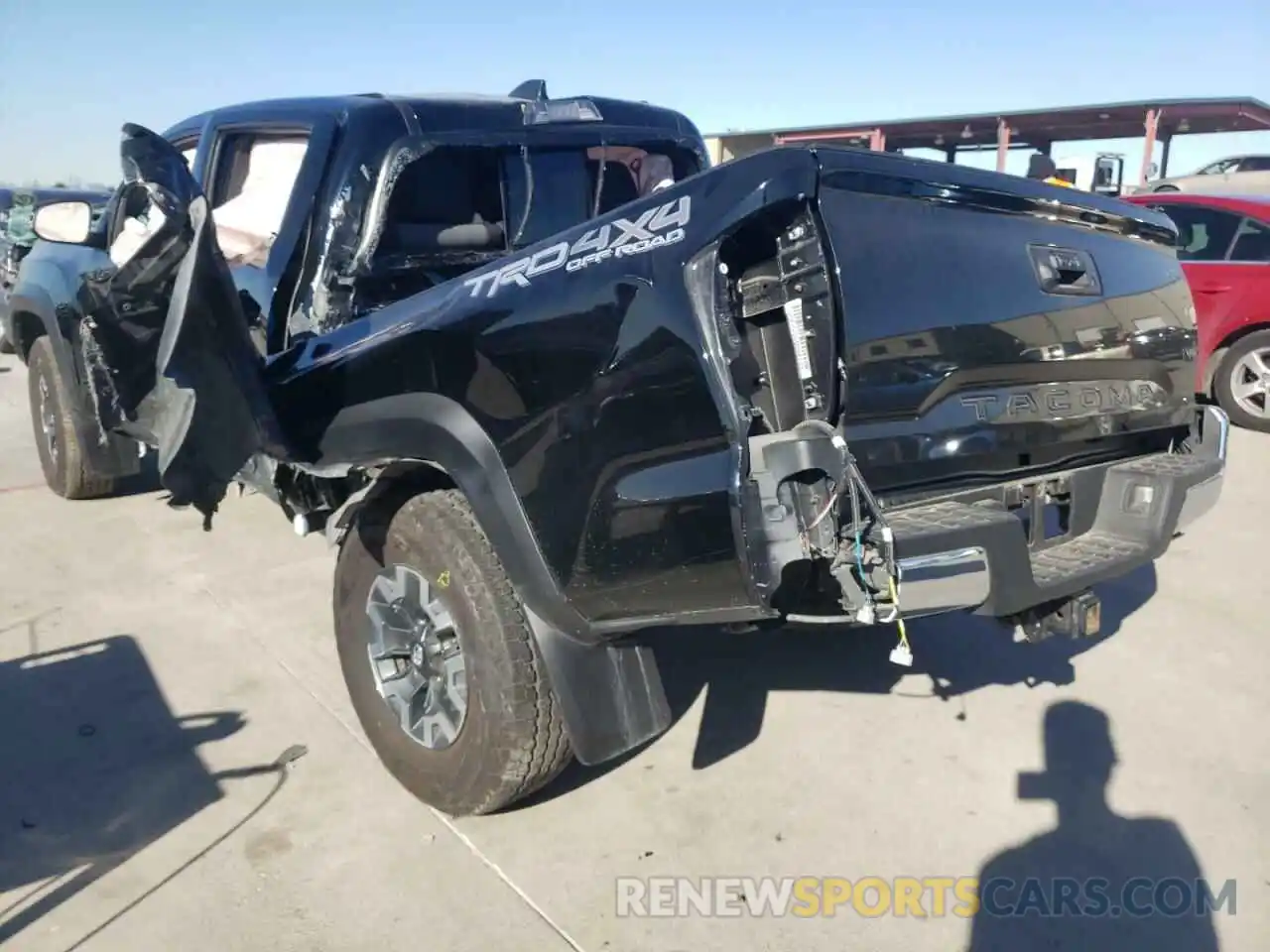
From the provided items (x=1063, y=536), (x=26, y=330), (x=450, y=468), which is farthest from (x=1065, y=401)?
(x=26, y=330)

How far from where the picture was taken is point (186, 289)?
2.75m

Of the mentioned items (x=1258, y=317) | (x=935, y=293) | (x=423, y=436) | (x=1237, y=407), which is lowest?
(x=1237, y=407)

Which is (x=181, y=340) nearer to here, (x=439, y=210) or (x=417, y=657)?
(x=417, y=657)

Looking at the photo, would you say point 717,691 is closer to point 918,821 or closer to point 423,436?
point 918,821

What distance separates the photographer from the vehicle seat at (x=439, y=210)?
361 cm

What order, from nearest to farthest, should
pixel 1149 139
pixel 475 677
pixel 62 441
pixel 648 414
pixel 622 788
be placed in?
pixel 648 414, pixel 475 677, pixel 622 788, pixel 62 441, pixel 1149 139

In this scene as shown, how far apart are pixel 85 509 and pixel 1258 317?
8.10 metres

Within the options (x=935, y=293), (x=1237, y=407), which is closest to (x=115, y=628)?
(x=935, y=293)

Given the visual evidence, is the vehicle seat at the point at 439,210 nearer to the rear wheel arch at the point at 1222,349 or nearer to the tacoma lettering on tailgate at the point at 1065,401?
the tacoma lettering on tailgate at the point at 1065,401

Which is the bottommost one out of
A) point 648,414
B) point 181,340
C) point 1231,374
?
point 1231,374

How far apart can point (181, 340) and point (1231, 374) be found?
25.4ft

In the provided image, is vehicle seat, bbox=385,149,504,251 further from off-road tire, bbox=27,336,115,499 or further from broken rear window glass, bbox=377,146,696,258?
off-road tire, bbox=27,336,115,499

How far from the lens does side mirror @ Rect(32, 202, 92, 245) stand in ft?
13.6

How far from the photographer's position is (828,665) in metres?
4.04
